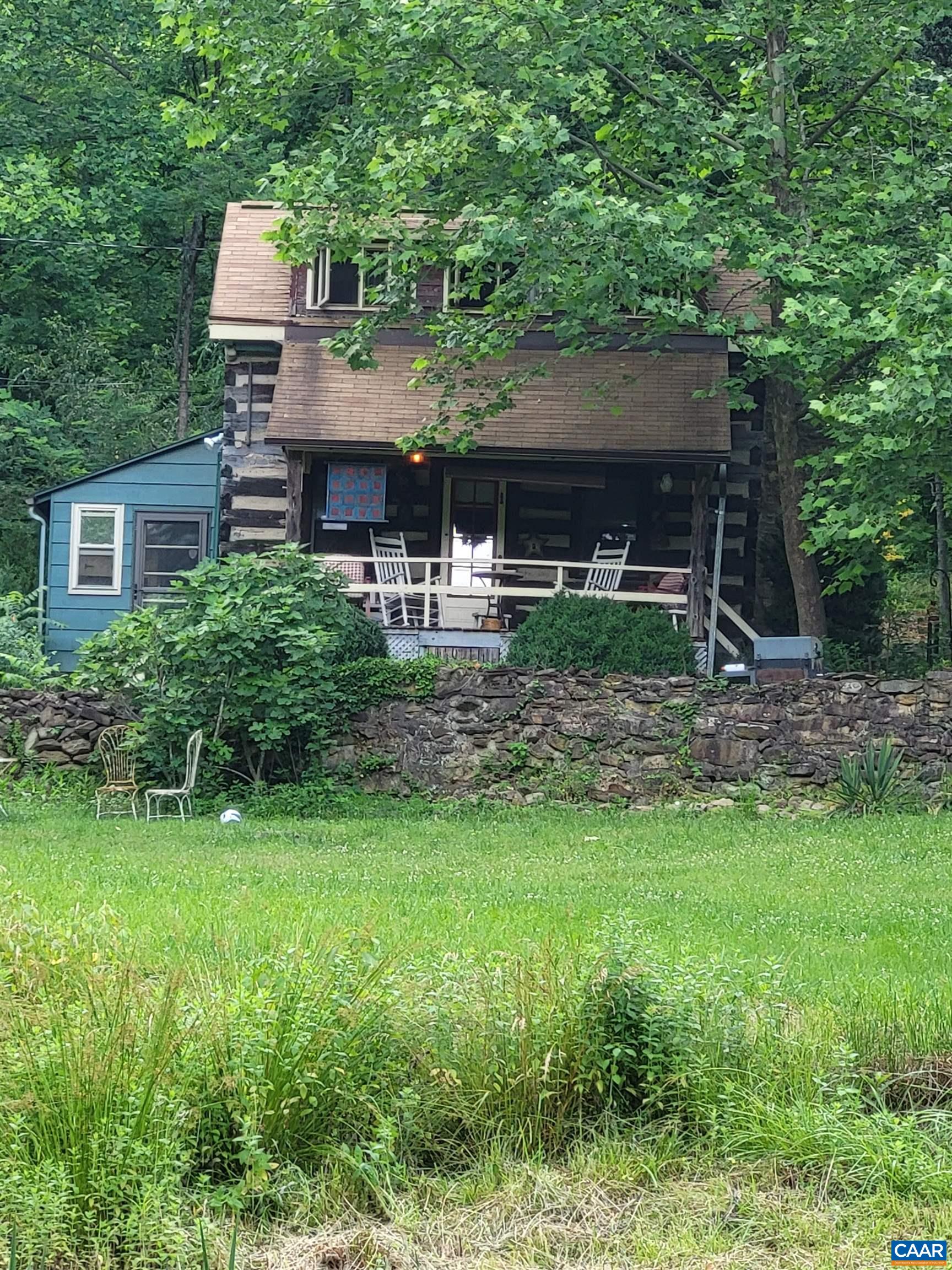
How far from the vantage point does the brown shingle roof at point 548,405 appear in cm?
1977

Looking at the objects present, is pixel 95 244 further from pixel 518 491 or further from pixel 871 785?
pixel 871 785

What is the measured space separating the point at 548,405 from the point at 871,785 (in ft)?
26.8

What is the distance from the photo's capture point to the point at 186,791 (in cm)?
1503

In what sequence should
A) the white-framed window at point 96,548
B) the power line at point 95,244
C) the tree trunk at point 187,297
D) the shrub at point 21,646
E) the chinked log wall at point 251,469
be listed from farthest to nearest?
the tree trunk at point 187,297 → the power line at point 95,244 → the white-framed window at point 96,548 → the chinked log wall at point 251,469 → the shrub at point 21,646

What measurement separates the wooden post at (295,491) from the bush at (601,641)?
12.4 ft

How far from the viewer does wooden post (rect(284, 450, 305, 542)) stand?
64.7 ft

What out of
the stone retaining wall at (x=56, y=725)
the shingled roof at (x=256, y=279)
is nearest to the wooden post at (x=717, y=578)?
the shingled roof at (x=256, y=279)

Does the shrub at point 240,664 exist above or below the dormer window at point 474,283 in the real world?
below

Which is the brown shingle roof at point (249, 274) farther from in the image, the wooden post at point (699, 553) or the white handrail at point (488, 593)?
the wooden post at point (699, 553)

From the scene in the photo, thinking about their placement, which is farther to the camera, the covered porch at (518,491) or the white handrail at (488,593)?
the covered porch at (518,491)

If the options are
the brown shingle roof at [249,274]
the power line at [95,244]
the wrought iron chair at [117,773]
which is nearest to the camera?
the wrought iron chair at [117,773]

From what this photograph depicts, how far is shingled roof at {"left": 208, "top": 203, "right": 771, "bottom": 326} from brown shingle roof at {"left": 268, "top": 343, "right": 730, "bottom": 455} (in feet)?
2.75

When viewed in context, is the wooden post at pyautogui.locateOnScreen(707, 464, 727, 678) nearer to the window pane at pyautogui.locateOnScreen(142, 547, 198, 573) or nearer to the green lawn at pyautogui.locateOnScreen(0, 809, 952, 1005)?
the green lawn at pyautogui.locateOnScreen(0, 809, 952, 1005)

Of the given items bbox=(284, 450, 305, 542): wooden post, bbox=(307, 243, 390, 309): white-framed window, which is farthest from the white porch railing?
bbox=(307, 243, 390, 309): white-framed window
